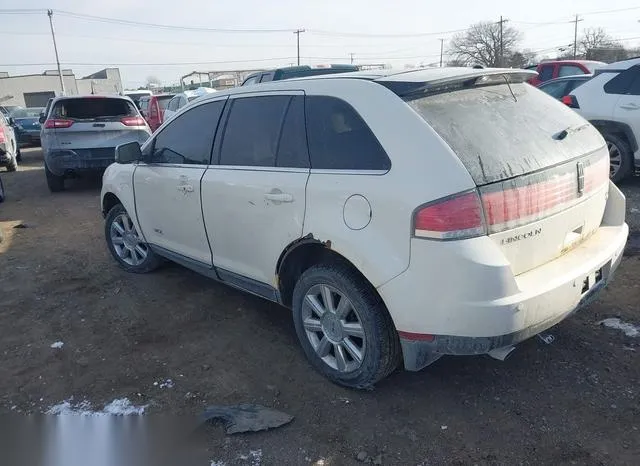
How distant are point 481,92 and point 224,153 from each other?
1.78 metres

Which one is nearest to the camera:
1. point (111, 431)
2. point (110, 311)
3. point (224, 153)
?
point (111, 431)

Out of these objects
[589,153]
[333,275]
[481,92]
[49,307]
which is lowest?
[49,307]

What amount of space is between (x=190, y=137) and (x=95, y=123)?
594cm

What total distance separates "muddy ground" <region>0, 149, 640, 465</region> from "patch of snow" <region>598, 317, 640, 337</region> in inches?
2.0

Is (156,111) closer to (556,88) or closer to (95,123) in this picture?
(95,123)

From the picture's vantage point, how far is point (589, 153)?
309 cm

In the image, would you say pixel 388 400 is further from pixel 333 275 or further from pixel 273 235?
pixel 273 235

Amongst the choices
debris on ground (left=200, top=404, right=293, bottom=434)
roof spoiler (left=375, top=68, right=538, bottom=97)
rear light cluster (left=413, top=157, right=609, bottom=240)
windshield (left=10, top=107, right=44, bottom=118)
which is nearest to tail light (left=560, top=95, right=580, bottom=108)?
roof spoiler (left=375, top=68, right=538, bottom=97)

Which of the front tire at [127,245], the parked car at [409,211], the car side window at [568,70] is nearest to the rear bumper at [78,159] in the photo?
the front tire at [127,245]

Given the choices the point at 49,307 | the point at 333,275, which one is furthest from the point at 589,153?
the point at 49,307

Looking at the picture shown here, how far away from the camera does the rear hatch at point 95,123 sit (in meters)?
9.15

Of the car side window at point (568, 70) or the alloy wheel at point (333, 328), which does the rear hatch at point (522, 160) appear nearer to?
the alloy wheel at point (333, 328)

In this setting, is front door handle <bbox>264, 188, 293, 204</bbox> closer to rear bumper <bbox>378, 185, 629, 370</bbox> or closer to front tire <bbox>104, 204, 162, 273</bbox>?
rear bumper <bbox>378, 185, 629, 370</bbox>

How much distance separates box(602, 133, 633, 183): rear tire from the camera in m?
7.20
